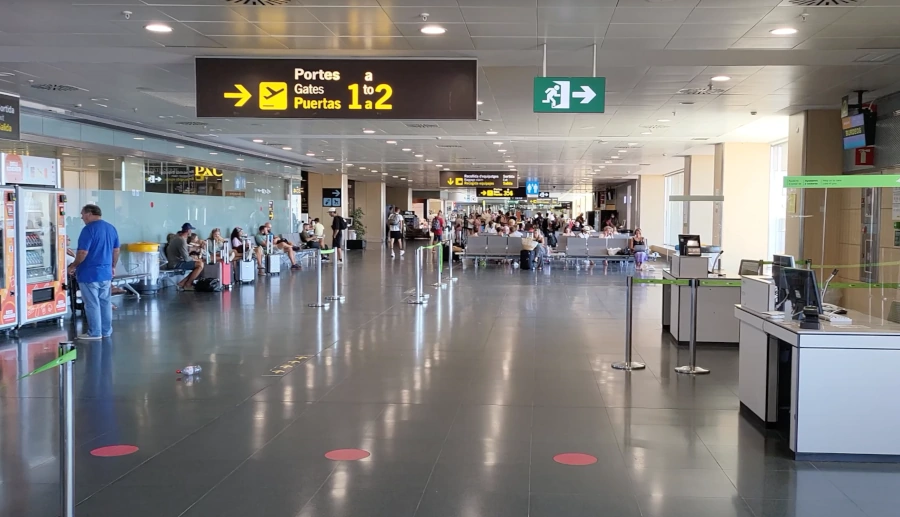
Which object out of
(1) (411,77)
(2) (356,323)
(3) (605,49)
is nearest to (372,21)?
(1) (411,77)

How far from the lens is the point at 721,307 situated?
9.83m

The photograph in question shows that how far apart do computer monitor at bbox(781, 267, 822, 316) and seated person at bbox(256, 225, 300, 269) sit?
1708cm

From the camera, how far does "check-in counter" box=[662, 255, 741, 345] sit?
387 inches

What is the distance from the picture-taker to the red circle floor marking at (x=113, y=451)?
5223mm

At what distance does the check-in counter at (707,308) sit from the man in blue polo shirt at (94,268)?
789 centimetres

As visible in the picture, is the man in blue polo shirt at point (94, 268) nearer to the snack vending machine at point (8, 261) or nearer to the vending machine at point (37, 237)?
the snack vending machine at point (8, 261)

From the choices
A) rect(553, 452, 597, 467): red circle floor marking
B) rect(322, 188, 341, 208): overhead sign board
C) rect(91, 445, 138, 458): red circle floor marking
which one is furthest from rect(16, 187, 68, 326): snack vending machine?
rect(322, 188, 341, 208): overhead sign board

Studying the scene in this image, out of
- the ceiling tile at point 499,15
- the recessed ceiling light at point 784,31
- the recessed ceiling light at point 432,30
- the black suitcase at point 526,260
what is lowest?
the black suitcase at point 526,260

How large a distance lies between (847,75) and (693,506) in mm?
8100

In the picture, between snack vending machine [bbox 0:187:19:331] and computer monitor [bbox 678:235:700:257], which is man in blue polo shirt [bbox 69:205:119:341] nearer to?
snack vending machine [bbox 0:187:19:331]

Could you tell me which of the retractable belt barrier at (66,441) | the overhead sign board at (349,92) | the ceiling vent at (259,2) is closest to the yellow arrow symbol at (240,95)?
the overhead sign board at (349,92)

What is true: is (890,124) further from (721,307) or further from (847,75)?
(721,307)

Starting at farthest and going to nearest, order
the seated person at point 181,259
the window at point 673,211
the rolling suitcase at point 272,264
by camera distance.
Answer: the window at point 673,211
the rolling suitcase at point 272,264
the seated person at point 181,259

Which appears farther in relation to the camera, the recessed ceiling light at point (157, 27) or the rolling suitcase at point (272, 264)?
the rolling suitcase at point (272, 264)
